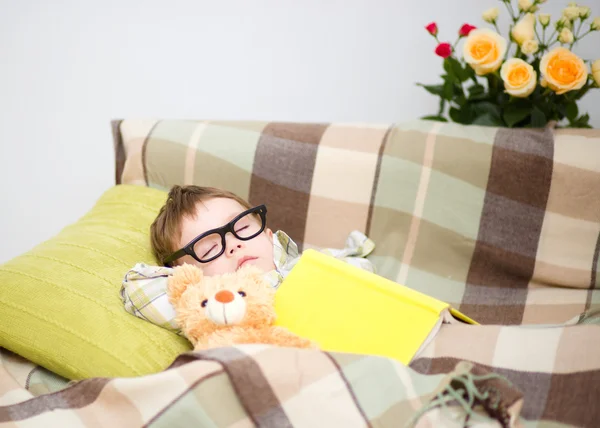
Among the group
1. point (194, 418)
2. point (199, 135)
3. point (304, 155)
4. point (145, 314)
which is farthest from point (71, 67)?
point (194, 418)

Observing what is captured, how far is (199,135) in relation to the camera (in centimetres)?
180

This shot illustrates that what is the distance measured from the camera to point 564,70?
158 centimetres

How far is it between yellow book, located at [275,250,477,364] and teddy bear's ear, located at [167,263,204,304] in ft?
0.65

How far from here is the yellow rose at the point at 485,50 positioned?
5.32 ft

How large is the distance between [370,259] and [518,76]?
663 millimetres

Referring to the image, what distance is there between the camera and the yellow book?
1.21m

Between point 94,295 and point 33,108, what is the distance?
113 cm

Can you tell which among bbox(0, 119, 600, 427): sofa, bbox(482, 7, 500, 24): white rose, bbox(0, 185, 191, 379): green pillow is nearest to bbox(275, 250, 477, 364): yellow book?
bbox(0, 119, 600, 427): sofa

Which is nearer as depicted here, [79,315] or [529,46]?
[79,315]

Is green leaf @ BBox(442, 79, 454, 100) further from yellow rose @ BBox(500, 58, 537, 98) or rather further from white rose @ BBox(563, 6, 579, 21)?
white rose @ BBox(563, 6, 579, 21)

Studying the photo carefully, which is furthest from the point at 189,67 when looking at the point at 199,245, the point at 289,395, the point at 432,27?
the point at 289,395

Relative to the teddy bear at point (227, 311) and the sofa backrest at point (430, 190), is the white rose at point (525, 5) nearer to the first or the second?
the sofa backrest at point (430, 190)

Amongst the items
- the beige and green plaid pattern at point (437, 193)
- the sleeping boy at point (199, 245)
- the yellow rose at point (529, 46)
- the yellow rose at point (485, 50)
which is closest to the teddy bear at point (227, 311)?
the sleeping boy at point (199, 245)

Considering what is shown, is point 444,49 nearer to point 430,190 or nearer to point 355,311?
point 430,190
